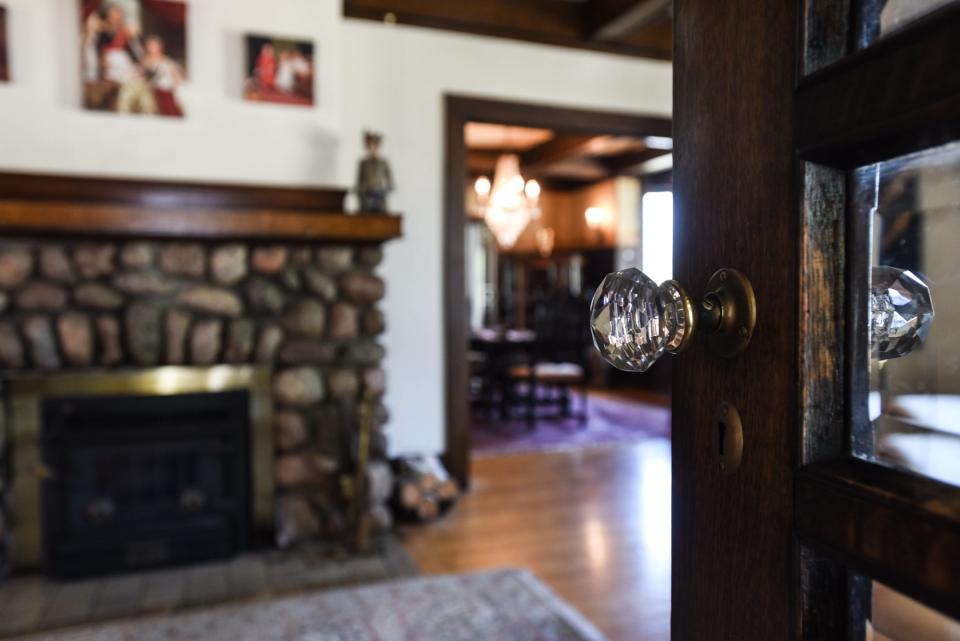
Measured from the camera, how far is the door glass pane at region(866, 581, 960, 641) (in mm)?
302

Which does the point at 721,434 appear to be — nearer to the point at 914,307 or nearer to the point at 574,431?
the point at 914,307

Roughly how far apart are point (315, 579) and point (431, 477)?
2.75 feet

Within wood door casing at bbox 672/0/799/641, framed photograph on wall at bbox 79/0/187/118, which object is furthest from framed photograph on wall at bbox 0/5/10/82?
wood door casing at bbox 672/0/799/641

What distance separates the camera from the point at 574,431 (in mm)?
5129

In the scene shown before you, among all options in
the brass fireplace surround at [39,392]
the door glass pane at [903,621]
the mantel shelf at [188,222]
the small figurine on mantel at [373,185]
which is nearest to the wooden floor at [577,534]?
the brass fireplace surround at [39,392]

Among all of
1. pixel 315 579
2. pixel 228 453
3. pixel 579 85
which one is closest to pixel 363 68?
pixel 579 85

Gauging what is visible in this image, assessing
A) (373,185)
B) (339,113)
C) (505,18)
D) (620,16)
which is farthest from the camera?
(505,18)

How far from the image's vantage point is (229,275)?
8.54ft

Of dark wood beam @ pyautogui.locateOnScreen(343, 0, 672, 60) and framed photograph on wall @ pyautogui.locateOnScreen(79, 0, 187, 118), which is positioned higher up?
dark wood beam @ pyautogui.locateOnScreen(343, 0, 672, 60)

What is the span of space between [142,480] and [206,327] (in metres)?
0.63

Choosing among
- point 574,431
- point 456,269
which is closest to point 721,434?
point 456,269

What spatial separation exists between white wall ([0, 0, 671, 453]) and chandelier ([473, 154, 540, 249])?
5.68 ft

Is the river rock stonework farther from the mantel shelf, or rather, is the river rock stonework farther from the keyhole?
the keyhole

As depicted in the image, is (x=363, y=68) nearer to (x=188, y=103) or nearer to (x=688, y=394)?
(x=188, y=103)
